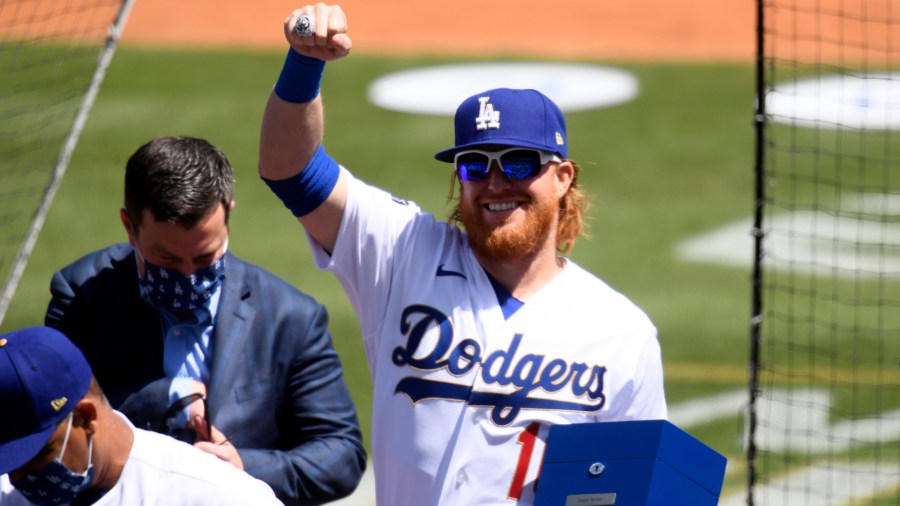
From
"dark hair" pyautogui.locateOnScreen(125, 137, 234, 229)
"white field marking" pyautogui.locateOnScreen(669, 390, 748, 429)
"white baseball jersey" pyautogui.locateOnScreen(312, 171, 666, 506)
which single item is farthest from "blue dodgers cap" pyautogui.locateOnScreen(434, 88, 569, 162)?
"white field marking" pyautogui.locateOnScreen(669, 390, 748, 429)

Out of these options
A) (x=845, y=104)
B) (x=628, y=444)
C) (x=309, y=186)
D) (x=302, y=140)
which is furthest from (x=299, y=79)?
(x=845, y=104)

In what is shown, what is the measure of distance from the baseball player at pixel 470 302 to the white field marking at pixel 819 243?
20.1 ft

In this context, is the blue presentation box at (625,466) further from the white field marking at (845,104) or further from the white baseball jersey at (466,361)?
the white field marking at (845,104)

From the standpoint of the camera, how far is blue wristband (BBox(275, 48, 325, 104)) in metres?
3.47

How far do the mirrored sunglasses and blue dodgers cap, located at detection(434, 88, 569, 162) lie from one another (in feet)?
0.10

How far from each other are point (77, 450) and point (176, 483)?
21 centimetres

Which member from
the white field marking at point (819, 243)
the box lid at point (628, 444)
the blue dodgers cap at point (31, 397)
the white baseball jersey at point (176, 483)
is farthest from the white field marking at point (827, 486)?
the blue dodgers cap at point (31, 397)

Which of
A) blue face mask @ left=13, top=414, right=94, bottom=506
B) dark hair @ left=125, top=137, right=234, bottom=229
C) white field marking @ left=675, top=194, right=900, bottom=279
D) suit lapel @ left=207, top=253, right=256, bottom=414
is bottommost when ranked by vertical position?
blue face mask @ left=13, top=414, right=94, bottom=506

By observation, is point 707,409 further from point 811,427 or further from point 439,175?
point 439,175

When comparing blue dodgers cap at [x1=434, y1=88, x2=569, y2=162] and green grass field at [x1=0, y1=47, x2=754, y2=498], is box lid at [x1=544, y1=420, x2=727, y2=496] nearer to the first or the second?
blue dodgers cap at [x1=434, y1=88, x2=569, y2=162]

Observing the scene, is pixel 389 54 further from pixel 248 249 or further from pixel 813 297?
pixel 813 297

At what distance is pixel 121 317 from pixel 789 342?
19.0 feet

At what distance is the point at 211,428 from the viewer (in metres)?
3.44

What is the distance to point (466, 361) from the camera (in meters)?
3.54
